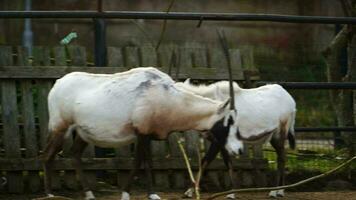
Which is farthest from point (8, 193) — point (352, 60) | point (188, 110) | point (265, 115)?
point (352, 60)

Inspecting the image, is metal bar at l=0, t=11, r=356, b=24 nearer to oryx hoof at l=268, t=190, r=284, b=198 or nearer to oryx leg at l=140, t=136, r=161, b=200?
oryx leg at l=140, t=136, r=161, b=200

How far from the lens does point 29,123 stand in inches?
331

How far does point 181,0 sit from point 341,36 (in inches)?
460

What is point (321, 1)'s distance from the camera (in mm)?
21297

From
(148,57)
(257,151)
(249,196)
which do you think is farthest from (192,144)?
(148,57)

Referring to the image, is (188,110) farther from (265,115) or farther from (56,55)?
(56,55)

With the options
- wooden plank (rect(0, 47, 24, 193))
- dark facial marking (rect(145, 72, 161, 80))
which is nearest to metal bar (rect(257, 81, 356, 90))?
dark facial marking (rect(145, 72, 161, 80))

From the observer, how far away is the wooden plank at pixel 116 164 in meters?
8.28

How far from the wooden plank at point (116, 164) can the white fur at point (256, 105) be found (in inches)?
24.0

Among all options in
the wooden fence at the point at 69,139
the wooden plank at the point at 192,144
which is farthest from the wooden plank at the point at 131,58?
the wooden plank at the point at 192,144

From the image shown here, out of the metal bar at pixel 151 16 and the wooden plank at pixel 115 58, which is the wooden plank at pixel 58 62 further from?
the wooden plank at pixel 115 58

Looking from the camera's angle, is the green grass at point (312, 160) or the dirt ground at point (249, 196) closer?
the dirt ground at point (249, 196)

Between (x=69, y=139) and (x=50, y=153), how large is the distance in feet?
1.99

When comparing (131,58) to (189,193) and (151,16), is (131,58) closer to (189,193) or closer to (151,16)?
(151,16)
